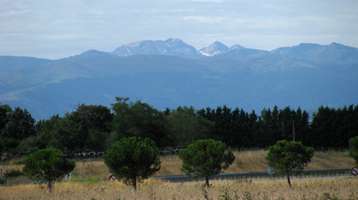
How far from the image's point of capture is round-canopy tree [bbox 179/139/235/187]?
4212 centimetres

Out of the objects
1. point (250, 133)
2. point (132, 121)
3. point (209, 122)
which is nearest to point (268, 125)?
point (250, 133)

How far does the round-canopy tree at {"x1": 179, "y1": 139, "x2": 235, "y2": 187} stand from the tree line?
35611 mm

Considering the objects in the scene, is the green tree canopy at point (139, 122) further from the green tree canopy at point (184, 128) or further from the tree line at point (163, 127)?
the green tree canopy at point (184, 128)

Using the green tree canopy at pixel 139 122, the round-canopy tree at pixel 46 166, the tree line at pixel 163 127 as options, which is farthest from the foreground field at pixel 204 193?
the tree line at pixel 163 127

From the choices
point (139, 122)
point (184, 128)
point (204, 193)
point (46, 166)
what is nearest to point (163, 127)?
point (184, 128)

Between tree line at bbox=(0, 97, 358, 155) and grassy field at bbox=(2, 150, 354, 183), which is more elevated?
tree line at bbox=(0, 97, 358, 155)

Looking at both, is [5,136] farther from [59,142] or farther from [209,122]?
[209,122]

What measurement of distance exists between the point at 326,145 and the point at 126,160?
192 feet

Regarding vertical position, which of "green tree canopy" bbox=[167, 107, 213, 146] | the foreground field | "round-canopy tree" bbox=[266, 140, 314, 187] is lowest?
the foreground field

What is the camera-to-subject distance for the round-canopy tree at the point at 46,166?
40.0 m

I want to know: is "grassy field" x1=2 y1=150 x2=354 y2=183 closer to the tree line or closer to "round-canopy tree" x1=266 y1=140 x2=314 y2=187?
the tree line

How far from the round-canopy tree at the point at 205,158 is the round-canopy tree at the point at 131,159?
19.9 ft

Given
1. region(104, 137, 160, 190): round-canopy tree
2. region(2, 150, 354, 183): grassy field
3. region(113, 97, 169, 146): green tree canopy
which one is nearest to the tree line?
region(113, 97, 169, 146): green tree canopy

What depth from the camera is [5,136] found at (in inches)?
3457
